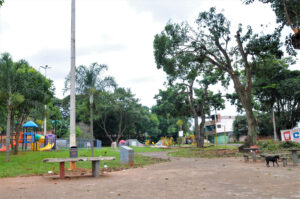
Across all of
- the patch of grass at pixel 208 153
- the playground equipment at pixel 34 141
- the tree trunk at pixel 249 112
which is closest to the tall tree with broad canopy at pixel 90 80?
the patch of grass at pixel 208 153

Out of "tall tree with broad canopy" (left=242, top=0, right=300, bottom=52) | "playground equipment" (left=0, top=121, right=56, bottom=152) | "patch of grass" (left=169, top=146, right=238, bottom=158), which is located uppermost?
"tall tree with broad canopy" (left=242, top=0, right=300, bottom=52)

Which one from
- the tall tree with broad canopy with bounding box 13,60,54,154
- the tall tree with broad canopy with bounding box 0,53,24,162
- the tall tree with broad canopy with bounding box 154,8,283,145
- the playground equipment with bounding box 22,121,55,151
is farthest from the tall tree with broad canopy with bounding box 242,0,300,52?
the playground equipment with bounding box 22,121,55,151

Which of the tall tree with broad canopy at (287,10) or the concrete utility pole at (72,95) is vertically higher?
the tall tree with broad canopy at (287,10)

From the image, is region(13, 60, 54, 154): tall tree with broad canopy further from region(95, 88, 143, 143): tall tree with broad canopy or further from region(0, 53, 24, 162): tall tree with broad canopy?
region(95, 88, 143, 143): tall tree with broad canopy

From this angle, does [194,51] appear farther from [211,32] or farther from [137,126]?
[137,126]

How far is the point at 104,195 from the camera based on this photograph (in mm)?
5793

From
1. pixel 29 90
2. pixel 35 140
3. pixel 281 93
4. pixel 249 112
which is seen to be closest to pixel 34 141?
pixel 35 140

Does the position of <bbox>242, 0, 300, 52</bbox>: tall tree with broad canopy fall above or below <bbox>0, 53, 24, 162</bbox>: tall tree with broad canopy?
above

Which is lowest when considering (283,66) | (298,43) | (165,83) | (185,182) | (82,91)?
(185,182)

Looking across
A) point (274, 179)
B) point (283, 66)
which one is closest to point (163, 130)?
point (283, 66)

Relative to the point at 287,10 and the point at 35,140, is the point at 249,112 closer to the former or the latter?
the point at 287,10

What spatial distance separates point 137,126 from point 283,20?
138ft

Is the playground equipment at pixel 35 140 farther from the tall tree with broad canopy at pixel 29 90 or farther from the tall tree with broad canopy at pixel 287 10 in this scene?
the tall tree with broad canopy at pixel 287 10

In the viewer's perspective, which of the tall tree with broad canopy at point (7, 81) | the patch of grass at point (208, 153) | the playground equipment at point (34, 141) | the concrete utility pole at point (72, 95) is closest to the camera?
the concrete utility pole at point (72, 95)
